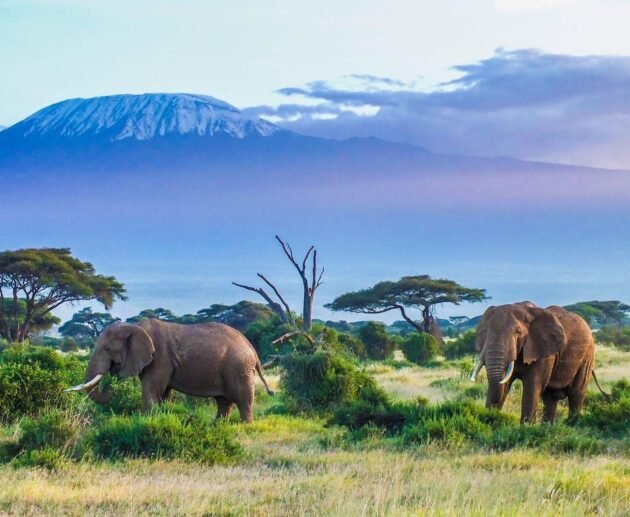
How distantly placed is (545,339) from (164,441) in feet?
21.2

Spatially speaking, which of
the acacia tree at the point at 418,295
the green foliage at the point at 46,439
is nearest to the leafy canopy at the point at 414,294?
the acacia tree at the point at 418,295

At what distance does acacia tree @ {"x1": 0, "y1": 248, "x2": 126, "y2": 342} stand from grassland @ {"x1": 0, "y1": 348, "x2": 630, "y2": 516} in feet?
121

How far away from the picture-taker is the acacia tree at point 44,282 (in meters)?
48.2

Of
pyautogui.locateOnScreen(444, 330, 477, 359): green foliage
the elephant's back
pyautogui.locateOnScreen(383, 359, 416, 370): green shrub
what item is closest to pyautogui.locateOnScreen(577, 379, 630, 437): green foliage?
the elephant's back

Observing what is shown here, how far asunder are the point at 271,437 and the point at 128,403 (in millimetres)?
2956

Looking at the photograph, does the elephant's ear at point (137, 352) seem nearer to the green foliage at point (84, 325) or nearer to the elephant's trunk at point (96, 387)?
the elephant's trunk at point (96, 387)

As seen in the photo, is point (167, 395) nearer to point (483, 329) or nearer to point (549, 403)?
point (483, 329)

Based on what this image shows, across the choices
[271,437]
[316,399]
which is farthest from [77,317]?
[271,437]

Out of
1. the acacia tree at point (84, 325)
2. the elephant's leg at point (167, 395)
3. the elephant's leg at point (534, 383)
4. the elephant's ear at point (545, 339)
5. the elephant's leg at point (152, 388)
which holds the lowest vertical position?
the acacia tree at point (84, 325)

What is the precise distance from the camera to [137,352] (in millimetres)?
16406

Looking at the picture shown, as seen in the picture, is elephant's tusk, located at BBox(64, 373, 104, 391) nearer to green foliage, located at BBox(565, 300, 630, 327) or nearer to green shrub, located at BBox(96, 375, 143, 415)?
green shrub, located at BBox(96, 375, 143, 415)

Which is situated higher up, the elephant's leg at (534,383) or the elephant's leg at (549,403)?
the elephant's leg at (534,383)

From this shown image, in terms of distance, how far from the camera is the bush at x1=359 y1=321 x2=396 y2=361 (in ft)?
147

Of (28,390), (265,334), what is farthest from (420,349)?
(28,390)
